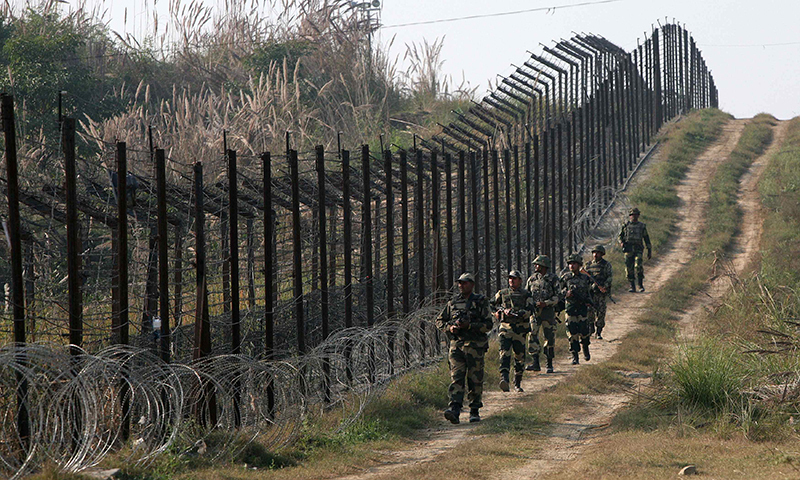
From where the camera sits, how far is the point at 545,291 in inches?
492

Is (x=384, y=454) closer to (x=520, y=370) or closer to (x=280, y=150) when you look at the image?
(x=520, y=370)

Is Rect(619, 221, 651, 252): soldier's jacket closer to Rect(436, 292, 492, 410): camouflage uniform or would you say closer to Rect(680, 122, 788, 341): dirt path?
Rect(680, 122, 788, 341): dirt path

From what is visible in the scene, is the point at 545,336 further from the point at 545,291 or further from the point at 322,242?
the point at 322,242

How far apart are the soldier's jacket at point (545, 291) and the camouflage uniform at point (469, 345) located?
2555mm

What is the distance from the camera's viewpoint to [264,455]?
788 centimetres

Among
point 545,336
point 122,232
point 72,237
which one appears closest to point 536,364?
point 545,336

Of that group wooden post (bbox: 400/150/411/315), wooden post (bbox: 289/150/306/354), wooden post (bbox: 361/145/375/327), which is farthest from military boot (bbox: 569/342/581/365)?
wooden post (bbox: 289/150/306/354)

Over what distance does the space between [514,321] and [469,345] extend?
55.5 inches

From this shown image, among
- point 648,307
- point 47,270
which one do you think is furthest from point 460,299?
point 648,307

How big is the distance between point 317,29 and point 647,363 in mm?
23701

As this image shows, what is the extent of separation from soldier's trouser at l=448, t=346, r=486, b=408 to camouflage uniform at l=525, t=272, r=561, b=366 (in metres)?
2.66

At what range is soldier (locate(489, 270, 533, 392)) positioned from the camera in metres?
11.2

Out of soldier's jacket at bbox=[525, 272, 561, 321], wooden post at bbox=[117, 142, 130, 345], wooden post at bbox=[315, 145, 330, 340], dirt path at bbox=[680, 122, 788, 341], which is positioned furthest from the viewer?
dirt path at bbox=[680, 122, 788, 341]

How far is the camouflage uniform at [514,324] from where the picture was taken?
11.2m
